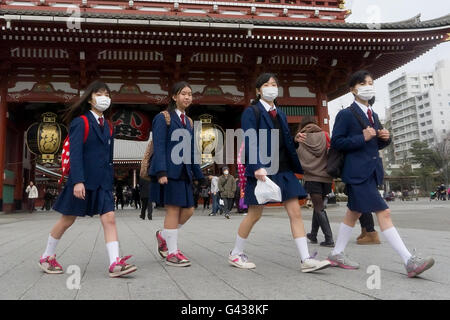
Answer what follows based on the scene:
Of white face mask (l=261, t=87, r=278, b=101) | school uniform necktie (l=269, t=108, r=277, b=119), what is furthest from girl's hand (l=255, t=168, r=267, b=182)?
white face mask (l=261, t=87, r=278, b=101)

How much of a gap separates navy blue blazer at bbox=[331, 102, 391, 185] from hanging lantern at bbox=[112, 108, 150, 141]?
42.1 ft

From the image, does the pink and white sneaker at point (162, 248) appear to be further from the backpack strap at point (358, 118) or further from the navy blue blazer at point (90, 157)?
the backpack strap at point (358, 118)

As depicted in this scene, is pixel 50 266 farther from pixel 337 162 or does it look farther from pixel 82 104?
pixel 337 162

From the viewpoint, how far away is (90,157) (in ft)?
10.5

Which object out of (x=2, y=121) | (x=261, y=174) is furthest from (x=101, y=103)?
(x=2, y=121)

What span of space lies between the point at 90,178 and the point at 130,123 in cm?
1238

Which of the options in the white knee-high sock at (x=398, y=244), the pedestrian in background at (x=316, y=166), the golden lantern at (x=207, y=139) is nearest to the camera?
the white knee-high sock at (x=398, y=244)

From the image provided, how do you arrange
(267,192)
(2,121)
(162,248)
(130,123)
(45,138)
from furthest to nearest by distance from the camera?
(130,123), (45,138), (2,121), (162,248), (267,192)

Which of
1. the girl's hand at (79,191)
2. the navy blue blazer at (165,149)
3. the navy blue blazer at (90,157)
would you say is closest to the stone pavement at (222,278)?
the girl's hand at (79,191)

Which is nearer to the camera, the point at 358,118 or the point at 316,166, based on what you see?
the point at 358,118

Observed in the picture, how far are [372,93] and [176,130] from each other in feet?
6.33

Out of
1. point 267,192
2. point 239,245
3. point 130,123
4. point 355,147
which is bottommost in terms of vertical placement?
point 239,245

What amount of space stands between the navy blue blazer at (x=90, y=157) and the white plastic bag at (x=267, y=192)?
4.46 feet

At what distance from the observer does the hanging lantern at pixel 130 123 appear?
14938 mm
